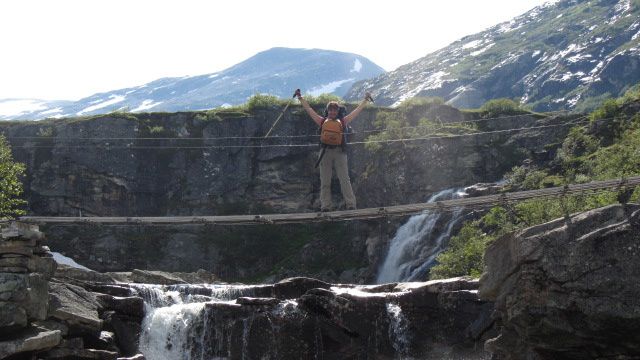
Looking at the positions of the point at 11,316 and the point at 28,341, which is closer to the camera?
the point at 28,341

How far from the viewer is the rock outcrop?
51.5 feet

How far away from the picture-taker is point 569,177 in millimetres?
44750

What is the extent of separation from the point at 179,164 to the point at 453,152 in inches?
1027

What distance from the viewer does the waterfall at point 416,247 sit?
161 feet

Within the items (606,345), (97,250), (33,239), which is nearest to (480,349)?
(606,345)

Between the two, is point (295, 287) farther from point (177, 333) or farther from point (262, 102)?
point (262, 102)

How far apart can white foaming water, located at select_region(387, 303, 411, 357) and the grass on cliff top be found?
5.42 m

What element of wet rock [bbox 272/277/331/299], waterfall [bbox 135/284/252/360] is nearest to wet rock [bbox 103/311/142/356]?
waterfall [bbox 135/284/252/360]

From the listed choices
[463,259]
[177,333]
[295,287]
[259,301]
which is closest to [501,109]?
[463,259]

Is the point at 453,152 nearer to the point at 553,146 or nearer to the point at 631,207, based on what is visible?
the point at 553,146

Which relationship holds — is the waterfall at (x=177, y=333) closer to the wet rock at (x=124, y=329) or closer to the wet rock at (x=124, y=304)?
the wet rock at (x=124, y=329)

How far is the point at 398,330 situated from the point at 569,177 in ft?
64.1

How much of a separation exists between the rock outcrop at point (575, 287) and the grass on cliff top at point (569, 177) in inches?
332

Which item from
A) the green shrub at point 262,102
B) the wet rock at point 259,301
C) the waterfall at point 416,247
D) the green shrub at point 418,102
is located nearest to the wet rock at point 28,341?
the wet rock at point 259,301
